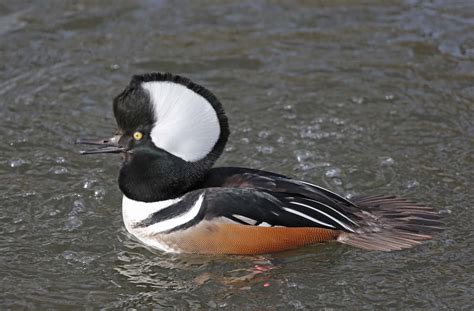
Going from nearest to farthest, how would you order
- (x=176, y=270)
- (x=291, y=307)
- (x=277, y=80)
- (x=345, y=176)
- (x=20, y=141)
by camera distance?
(x=291, y=307) → (x=176, y=270) → (x=345, y=176) → (x=20, y=141) → (x=277, y=80)

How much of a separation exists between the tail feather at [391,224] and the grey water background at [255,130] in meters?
0.11

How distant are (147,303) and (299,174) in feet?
7.22

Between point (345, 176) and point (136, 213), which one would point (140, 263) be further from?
point (345, 176)

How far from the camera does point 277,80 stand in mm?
9227

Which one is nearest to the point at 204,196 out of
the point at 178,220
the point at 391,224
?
the point at 178,220

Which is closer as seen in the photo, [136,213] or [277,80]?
[136,213]

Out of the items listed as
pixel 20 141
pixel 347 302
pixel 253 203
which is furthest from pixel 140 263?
pixel 20 141

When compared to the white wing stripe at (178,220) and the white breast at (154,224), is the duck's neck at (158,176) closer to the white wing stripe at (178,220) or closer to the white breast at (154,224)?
the white breast at (154,224)

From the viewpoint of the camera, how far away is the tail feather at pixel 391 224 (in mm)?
6410

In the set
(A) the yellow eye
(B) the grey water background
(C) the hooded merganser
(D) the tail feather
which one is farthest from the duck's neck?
(D) the tail feather

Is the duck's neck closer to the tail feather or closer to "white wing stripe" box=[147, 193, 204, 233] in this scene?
"white wing stripe" box=[147, 193, 204, 233]

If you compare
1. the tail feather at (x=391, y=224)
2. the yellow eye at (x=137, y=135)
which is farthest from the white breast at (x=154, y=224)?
the tail feather at (x=391, y=224)

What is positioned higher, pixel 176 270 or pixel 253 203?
pixel 253 203

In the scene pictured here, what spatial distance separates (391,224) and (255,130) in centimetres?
213
